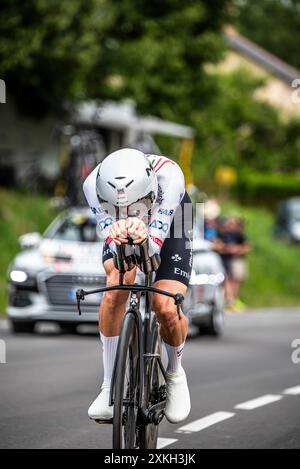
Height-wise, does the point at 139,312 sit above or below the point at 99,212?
below

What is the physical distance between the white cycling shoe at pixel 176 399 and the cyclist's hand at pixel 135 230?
Result: 110cm

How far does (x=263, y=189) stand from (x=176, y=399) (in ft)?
165

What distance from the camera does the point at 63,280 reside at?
611 inches

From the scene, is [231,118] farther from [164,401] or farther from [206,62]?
[164,401]

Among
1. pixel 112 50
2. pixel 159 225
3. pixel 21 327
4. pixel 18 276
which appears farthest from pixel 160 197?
pixel 112 50

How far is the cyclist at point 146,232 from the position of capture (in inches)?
251

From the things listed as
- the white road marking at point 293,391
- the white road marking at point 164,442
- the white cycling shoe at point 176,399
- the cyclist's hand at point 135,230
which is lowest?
→ the white road marking at point 293,391

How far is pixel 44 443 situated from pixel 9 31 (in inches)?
724

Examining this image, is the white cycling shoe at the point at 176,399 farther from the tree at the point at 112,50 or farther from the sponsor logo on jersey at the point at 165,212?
the tree at the point at 112,50

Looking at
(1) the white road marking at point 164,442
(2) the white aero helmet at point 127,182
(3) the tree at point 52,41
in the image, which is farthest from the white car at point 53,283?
(3) the tree at point 52,41

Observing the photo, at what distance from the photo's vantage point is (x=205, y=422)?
8930 mm

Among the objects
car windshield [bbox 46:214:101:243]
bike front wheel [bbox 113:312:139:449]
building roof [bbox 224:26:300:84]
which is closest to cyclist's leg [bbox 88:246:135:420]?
bike front wheel [bbox 113:312:139:449]

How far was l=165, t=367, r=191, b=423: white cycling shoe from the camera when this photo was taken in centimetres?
700

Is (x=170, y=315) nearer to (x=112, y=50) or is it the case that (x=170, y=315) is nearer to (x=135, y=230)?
(x=135, y=230)
